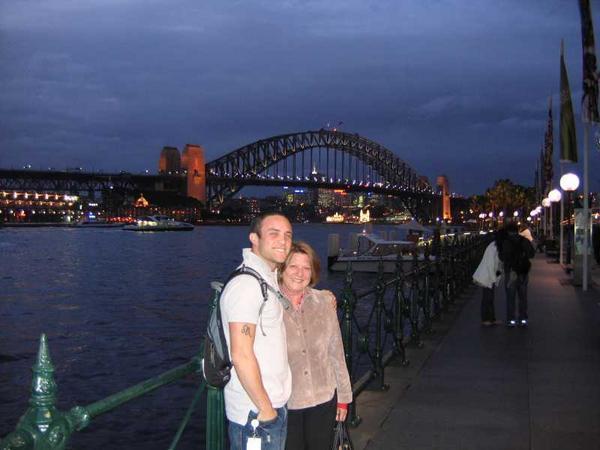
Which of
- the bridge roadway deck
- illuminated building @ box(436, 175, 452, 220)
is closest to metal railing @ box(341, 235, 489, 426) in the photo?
the bridge roadway deck

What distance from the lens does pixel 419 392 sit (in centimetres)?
687

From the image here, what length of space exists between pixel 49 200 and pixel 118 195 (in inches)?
1134

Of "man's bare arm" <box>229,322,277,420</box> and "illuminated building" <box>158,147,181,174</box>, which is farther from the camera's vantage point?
"illuminated building" <box>158,147,181,174</box>

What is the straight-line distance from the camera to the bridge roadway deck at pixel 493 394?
550 cm

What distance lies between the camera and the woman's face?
3729 millimetres

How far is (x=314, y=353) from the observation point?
379 cm

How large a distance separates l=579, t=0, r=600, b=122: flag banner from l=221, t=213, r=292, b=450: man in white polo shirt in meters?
13.3

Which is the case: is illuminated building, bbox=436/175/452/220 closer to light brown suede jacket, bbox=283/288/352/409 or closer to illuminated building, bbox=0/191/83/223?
illuminated building, bbox=0/191/83/223

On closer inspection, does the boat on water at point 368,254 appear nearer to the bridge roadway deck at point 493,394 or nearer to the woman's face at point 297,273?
the bridge roadway deck at point 493,394

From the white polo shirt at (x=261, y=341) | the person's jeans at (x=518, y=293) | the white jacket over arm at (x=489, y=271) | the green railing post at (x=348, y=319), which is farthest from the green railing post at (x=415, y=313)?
the white polo shirt at (x=261, y=341)

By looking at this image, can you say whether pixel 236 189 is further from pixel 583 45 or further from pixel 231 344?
pixel 231 344

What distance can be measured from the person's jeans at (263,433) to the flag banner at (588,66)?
44.5ft

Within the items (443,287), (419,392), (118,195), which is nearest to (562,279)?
(443,287)

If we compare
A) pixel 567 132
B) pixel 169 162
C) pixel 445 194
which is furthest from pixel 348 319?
pixel 445 194
